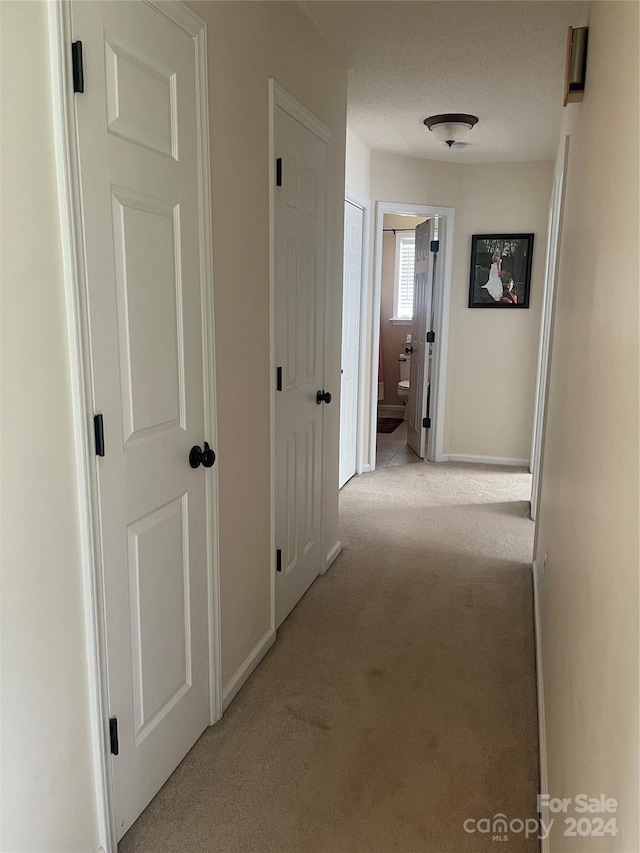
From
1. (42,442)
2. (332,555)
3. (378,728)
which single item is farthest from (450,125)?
(42,442)

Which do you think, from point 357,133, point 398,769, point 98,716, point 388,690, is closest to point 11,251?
point 98,716

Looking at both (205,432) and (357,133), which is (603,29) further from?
(357,133)

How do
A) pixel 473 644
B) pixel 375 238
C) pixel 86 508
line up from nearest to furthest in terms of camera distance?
pixel 86 508
pixel 473 644
pixel 375 238

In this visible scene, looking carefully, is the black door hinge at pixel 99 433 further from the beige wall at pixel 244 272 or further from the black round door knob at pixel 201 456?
the beige wall at pixel 244 272

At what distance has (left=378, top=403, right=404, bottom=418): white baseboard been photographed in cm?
773

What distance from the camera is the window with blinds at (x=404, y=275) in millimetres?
7506

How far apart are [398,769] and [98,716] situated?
953 mm

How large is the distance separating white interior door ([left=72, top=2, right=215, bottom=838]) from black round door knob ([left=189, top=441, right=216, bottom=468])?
2 centimetres

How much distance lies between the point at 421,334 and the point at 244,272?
150 inches

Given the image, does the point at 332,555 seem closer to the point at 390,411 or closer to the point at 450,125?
the point at 450,125

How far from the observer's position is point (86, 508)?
1455 millimetres

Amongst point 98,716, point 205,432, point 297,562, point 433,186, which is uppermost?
point 433,186

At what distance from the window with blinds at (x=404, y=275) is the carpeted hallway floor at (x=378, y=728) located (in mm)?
4532

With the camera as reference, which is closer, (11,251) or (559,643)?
(11,251)
